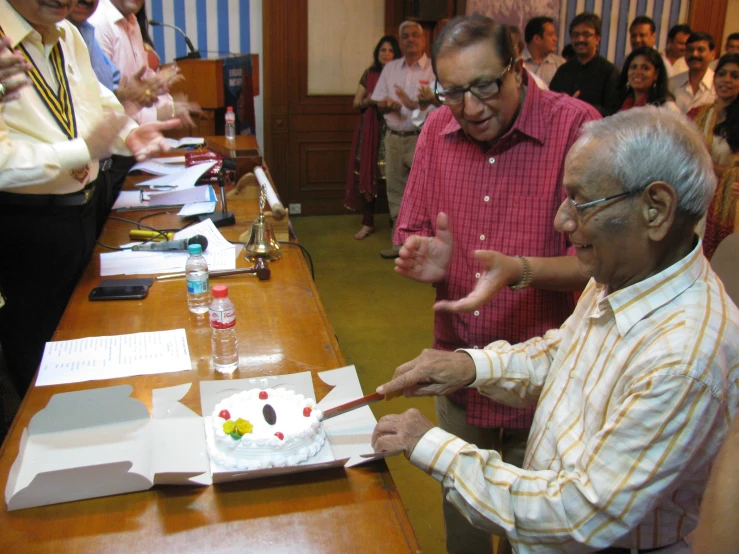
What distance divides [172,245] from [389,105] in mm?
3143

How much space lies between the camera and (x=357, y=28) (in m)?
5.91

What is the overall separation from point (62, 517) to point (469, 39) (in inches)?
51.0

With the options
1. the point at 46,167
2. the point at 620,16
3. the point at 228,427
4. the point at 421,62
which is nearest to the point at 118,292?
the point at 46,167

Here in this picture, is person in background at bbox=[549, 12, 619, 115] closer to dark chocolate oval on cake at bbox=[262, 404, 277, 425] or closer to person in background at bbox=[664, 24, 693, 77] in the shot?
person in background at bbox=[664, 24, 693, 77]

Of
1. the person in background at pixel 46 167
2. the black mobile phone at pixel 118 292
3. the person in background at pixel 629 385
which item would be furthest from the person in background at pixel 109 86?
the person in background at pixel 629 385

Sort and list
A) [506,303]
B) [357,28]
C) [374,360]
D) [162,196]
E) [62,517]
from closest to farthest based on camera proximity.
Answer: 1. [62,517]
2. [506,303]
3. [162,196]
4. [374,360]
5. [357,28]

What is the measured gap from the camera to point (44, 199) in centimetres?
210

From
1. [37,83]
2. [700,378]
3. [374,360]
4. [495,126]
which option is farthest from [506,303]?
[374,360]

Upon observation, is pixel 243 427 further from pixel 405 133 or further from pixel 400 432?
pixel 405 133

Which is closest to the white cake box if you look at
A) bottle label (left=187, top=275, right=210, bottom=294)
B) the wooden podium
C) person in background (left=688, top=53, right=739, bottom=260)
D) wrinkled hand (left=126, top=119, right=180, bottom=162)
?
bottle label (left=187, top=275, right=210, bottom=294)

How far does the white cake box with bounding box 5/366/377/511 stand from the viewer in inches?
43.0

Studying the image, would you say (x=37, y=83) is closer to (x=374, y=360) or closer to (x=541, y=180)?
(x=541, y=180)

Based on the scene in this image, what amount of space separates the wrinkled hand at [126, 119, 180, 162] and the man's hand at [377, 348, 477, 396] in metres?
1.33

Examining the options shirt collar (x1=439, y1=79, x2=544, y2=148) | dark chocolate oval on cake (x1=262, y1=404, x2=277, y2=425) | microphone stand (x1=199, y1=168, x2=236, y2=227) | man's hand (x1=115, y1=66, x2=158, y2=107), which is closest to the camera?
dark chocolate oval on cake (x1=262, y1=404, x2=277, y2=425)
